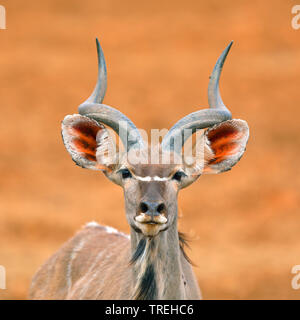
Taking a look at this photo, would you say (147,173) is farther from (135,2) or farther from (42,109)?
(135,2)

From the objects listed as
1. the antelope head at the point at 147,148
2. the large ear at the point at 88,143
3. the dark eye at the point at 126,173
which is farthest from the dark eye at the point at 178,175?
the large ear at the point at 88,143

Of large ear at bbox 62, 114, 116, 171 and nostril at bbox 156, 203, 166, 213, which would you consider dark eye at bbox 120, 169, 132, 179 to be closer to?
large ear at bbox 62, 114, 116, 171

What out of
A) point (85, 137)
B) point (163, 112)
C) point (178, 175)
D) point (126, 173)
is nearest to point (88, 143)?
point (85, 137)

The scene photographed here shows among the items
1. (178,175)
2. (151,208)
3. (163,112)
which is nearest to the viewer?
(151,208)

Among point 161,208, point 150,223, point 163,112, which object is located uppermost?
point 163,112

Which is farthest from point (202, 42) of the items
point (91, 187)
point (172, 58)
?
point (91, 187)

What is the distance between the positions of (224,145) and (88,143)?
1.15 meters

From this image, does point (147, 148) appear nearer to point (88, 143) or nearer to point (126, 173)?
point (126, 173)

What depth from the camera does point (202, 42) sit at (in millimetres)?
27297

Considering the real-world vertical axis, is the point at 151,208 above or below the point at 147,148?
below

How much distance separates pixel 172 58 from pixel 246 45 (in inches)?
106

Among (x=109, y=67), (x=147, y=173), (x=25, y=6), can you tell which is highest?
(x=25, y=6)

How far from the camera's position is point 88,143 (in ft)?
21.6

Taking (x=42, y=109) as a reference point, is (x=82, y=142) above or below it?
below
